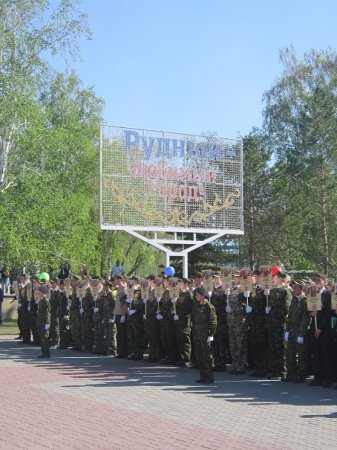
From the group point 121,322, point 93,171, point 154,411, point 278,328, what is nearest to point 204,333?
point 278,328

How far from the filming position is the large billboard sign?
942 inches

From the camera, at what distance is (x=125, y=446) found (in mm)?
8484

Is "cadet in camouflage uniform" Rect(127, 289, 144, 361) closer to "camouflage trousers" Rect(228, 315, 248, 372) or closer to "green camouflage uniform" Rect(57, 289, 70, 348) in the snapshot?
"camouflage trousers" Rect(228, 315, 248, 372)

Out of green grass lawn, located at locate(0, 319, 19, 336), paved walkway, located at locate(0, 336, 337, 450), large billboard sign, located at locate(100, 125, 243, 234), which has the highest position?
large billboard sign, located at locate(100, 125, 243, 234)

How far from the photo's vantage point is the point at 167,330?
663 inches

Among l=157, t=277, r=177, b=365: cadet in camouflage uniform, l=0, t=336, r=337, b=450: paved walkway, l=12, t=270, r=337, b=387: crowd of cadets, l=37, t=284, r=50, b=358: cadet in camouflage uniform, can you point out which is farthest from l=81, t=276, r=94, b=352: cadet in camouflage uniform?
l=0, t=336, r=337, b=450: paved walkway

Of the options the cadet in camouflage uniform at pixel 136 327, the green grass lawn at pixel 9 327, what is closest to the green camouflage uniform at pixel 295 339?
the cadet in camouflage uniform at pixel 136 327

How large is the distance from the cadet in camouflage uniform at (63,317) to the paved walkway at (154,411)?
15.4ft

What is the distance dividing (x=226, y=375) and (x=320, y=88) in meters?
30.4

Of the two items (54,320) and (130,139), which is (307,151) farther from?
(54,320)

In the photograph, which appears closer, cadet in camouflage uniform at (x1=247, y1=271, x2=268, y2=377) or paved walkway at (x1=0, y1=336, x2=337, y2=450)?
paved walkway at (x1=0, y1=336, x2=337, y2=450)

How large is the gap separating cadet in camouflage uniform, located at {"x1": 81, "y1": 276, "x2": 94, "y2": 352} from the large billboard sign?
388cm

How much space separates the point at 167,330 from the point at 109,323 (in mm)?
2491

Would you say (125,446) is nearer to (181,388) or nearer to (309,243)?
(181,388)
